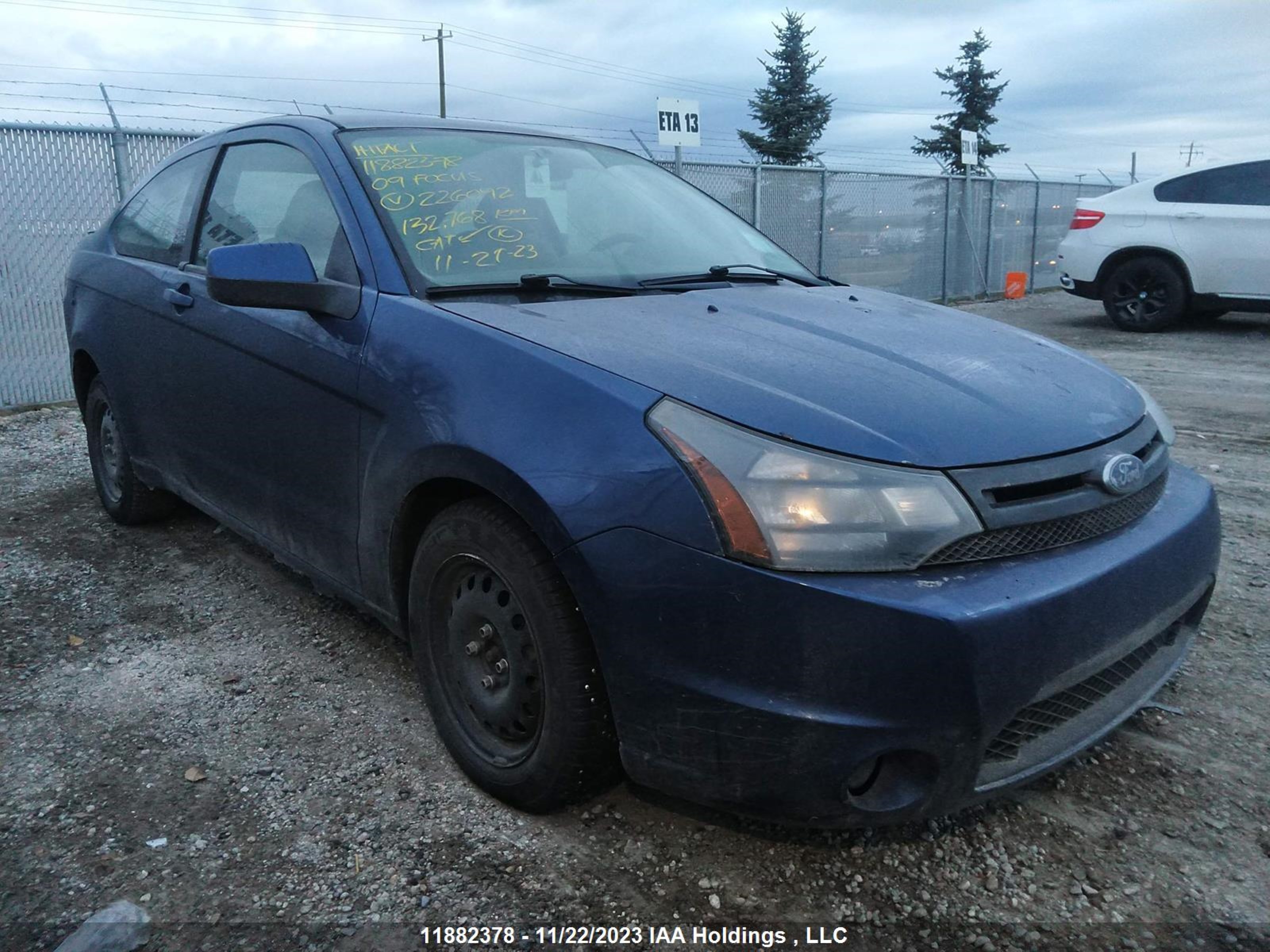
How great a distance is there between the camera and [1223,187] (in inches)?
402

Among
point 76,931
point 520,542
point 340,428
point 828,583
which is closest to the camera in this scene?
point 828,583

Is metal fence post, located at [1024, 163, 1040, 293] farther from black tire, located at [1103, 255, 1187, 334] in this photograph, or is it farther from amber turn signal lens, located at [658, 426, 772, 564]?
amber turn signal lens, located at [658, 426, 772, 564]

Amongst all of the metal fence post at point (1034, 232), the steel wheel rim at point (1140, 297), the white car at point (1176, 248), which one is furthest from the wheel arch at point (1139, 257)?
the metal fence post at point (1034, 232)

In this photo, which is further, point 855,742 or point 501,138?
point 501,138

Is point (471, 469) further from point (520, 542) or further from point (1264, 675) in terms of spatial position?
point (1264, 675)

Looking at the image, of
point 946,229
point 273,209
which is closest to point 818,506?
point 273,209

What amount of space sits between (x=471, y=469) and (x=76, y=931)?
3.87 ft

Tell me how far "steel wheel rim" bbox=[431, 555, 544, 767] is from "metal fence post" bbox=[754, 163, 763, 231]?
32.9 feet

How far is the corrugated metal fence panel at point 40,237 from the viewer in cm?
744

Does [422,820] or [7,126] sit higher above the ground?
[7,126]

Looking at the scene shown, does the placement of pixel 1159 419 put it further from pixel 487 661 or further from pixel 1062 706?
pixel 487 661

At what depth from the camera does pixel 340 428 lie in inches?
103

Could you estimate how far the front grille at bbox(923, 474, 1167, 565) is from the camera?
73.3 inches

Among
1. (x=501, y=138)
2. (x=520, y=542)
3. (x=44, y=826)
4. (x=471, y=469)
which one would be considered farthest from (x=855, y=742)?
(x=501, y=138)
